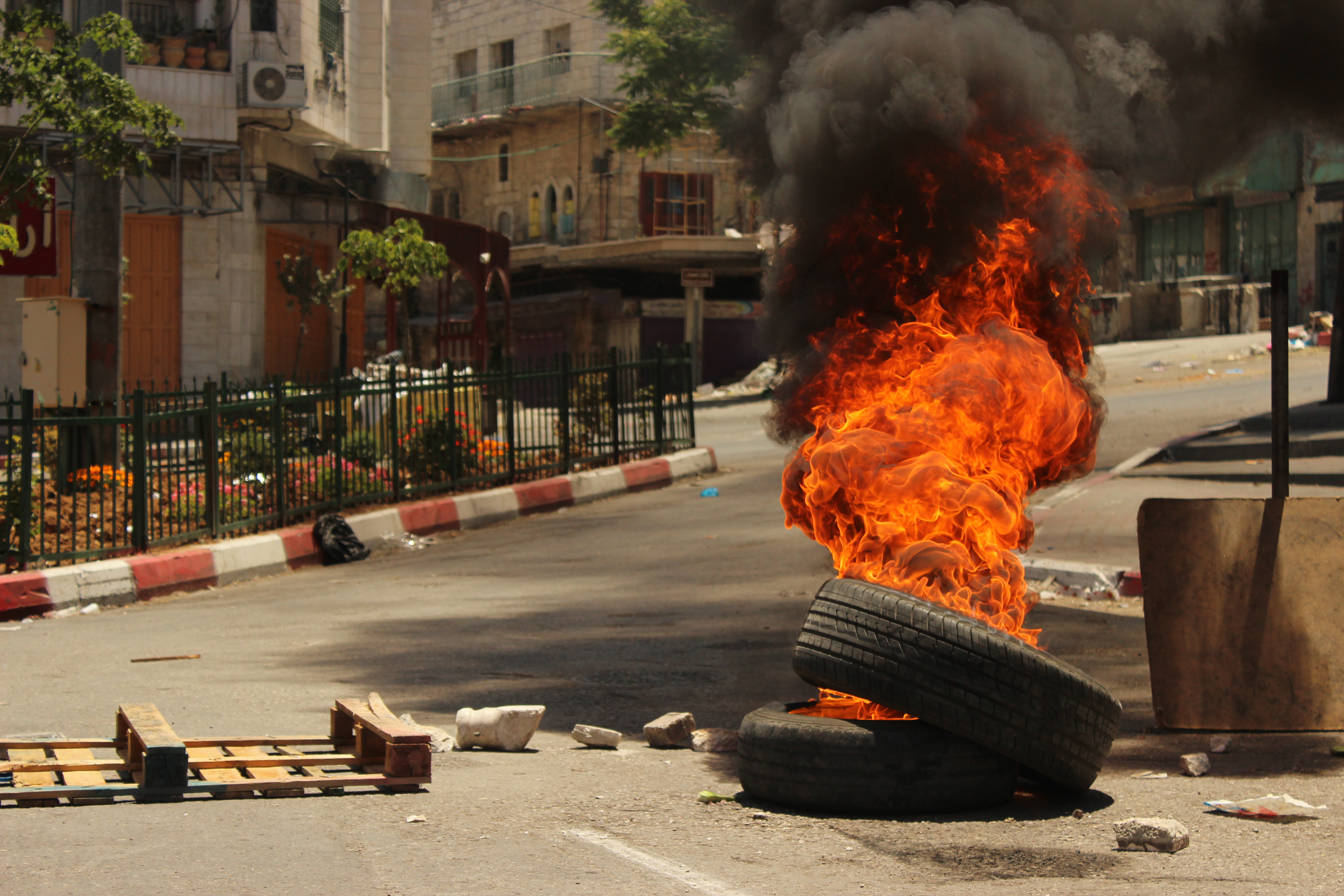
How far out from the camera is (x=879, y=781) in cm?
453

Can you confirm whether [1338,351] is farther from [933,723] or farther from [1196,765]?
[933,723]

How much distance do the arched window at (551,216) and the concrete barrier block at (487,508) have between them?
29.2 metres

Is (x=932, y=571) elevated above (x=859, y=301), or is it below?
below

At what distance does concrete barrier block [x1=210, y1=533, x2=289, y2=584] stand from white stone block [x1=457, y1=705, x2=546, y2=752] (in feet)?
19.2

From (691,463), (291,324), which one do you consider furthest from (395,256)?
(291,324)

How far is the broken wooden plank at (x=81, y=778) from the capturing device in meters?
4.61

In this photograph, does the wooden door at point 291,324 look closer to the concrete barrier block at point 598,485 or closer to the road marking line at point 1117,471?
the concrete barrier block at point 598,485

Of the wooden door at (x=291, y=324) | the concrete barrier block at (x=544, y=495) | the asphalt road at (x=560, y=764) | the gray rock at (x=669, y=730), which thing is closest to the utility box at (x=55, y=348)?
the asphalt road at (x=560, y=764)

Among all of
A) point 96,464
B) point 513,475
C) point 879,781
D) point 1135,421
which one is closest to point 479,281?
point 513,475

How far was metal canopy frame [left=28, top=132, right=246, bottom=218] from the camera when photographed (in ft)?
78.1

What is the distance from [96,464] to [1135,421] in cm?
1338

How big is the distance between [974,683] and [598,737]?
187 cm

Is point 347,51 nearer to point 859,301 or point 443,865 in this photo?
point 859,301

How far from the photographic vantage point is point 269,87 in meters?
24.0
